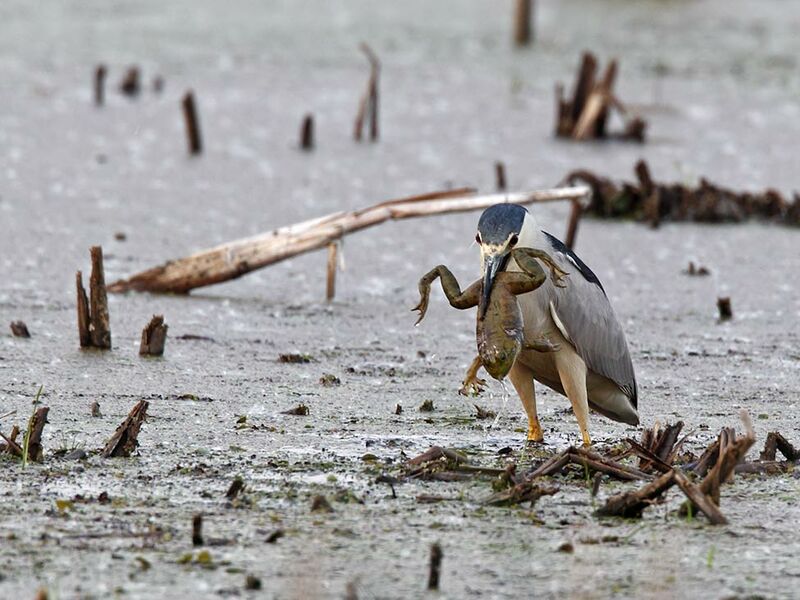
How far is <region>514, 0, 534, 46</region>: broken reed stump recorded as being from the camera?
21.5 m

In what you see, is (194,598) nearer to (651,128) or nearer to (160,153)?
(160,153)

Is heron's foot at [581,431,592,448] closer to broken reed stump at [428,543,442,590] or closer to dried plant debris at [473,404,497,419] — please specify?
dried plant debris at [473,404,497,419]

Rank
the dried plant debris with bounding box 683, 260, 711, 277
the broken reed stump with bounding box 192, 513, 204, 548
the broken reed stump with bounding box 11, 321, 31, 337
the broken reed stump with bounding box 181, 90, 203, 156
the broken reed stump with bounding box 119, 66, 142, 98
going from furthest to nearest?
the broken reed stump with bounding box 119, 66, 142, 98 → the broken reed stump with bounding box 181, 90, 203, 156 → the dried plant debris with bounding box 683, 260, 711, 277 → the broken reed stump with bounding box 11, 321, 31, 337 → the broken reed stump with bounding box 192, 513, 204, 548

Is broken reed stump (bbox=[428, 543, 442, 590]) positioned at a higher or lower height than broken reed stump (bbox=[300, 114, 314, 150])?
lower

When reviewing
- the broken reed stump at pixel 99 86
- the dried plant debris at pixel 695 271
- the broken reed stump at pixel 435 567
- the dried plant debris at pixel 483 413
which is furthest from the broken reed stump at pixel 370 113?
the broken reed stump at pixel 435 567

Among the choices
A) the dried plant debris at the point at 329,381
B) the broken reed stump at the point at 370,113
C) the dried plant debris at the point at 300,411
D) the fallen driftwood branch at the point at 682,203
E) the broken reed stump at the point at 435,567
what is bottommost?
the broken reed stump at the point at 435,567

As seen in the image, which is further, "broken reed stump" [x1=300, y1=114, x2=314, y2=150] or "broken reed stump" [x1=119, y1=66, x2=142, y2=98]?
"broken reed stump" [x1=119, y1=66, x2=142, y2=98]

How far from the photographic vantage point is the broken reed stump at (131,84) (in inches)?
655

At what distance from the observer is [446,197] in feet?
28.7

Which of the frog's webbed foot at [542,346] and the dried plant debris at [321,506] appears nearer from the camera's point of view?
the dried plant debris at [321,506]

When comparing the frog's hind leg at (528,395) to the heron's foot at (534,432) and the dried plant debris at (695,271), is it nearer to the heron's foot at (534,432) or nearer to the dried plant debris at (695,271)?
the heron's foot at (534,432)

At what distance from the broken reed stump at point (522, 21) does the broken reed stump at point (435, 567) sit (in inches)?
722

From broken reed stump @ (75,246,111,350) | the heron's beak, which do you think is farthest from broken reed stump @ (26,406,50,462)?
broken reed stump @ (75,246,111,350)

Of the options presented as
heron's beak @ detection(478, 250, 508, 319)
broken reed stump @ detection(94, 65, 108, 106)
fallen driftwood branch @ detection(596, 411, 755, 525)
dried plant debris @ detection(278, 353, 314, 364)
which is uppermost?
broken reed stump @ detection(94, 65, 108, 106)
